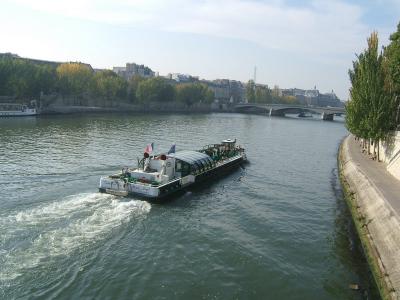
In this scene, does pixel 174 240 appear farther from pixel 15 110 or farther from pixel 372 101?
pixel 15 110

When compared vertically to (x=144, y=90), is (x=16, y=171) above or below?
below

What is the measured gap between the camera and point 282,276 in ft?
70.7

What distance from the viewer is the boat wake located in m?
20.3

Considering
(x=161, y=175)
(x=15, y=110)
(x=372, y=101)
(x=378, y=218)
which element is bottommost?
(x=378, y=218)

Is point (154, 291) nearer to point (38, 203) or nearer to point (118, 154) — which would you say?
point (38, 203)

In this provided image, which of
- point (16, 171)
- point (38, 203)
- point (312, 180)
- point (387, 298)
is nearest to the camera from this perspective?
point (387, 298)

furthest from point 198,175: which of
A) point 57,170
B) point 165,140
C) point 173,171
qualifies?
point 165,140

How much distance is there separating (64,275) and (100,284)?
66.8 inches

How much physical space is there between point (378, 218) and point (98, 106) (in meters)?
130

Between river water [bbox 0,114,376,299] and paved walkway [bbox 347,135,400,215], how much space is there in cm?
333

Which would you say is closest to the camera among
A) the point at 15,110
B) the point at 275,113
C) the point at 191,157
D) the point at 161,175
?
the point at 161,175

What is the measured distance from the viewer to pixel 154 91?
165m

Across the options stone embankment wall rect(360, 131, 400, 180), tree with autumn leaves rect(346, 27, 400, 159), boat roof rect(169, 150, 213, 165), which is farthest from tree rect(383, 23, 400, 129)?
boat roof rect(169, 150, 213, 165)

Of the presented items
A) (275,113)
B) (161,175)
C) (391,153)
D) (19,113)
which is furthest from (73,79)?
(391,153)
